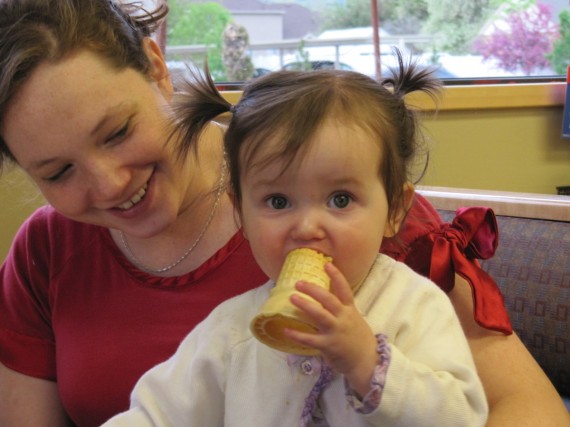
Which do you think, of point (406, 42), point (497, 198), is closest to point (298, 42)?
point (406, 42)

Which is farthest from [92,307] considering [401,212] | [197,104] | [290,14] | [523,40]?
[523,40]

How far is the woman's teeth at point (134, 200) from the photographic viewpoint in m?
1.17

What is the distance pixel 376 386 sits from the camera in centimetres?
77

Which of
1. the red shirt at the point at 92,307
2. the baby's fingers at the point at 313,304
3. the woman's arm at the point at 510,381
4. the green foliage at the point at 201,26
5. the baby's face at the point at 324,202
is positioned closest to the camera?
the baby's fingers at the point at 313,304

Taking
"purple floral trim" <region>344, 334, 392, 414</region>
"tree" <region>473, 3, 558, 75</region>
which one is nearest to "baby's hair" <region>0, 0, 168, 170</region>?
"purple floral trim" <region>344, 334, 392, 414</region>

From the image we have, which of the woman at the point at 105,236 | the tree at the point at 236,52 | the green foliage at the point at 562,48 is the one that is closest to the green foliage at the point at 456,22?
the green foliage at the point at 562,48

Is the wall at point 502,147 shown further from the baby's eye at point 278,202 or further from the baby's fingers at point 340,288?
the baby's fingers at point 340,288

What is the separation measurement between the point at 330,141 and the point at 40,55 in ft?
1.63

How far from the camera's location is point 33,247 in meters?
1.35

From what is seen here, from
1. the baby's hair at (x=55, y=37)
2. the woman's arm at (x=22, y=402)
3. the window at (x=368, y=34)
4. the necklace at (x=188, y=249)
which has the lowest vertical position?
the woman's arm at (x=22, y=402)

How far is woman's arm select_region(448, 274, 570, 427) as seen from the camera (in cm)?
100

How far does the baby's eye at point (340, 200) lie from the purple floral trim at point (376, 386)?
0.17 m

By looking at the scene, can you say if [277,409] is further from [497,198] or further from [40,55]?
[497,198]

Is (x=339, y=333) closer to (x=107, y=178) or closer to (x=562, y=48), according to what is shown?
(x=107, y=178)
